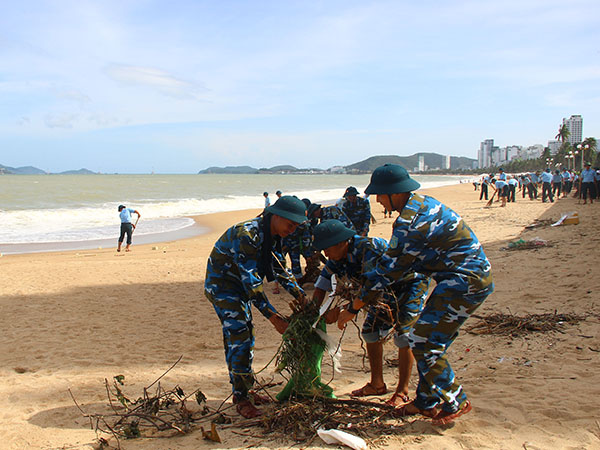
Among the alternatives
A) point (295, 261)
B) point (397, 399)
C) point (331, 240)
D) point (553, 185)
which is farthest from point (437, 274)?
point (553, 185)

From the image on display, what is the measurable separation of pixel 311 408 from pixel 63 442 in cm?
193

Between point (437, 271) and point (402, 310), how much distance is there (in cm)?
68

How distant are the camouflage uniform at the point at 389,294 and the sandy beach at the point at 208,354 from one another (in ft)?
2.43

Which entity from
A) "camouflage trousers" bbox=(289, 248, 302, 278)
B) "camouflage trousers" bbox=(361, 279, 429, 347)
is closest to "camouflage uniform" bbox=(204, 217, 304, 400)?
"camouflage trousers" bbox=(361, 279, 429, 347)

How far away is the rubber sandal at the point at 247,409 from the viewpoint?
155 inches

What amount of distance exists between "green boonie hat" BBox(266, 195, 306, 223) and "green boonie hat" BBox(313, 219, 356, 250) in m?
0.22

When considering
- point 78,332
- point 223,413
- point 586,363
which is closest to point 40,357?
point 78,332

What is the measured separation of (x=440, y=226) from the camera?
3.33 meters

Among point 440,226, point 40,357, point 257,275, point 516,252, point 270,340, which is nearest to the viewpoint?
point 440,226

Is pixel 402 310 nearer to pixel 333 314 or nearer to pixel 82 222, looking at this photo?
pixel 333 314

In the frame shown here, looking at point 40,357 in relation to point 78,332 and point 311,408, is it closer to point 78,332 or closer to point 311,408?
point 78,332

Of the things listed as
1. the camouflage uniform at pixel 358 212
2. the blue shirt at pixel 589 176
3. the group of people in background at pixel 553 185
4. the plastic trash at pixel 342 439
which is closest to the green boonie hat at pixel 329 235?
the plastic trash at pixel 342 439

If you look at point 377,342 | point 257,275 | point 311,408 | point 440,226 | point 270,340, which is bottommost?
point 270,340

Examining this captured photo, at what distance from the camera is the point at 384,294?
3.98m
